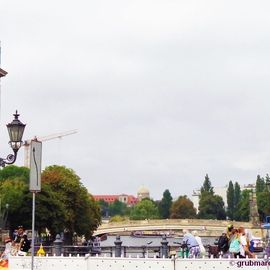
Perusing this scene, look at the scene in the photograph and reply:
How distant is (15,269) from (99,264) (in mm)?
3606

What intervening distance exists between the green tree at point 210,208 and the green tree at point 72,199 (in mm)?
101712

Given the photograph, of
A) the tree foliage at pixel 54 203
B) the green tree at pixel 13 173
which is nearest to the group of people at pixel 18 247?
the tree foliage at pixel 54 203

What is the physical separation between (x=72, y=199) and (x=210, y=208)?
10858 centimetres

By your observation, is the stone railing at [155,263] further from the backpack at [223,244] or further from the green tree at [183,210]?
the green tree at [183,210]

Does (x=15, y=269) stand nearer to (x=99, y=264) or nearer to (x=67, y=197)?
(x=99, y=264)

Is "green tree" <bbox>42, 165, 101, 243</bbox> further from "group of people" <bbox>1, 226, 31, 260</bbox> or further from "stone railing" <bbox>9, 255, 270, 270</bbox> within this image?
"stone railing" <bbox>9, 255, 270, 270</bbox>

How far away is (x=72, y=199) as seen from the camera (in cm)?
8425

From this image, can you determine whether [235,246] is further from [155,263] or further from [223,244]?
[155,263]

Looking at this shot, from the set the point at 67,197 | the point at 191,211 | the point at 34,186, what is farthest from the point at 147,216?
the point at 34,186

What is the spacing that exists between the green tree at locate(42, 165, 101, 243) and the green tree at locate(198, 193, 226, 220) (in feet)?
334

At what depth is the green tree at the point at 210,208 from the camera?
7411 inches

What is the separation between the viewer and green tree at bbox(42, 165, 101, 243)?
82.9 metres

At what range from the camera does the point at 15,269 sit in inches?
933

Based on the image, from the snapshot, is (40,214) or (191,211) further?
(191,211)
